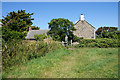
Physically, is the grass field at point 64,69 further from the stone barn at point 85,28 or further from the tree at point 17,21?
the stone barn at point 85,28

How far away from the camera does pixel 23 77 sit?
548 centimetres

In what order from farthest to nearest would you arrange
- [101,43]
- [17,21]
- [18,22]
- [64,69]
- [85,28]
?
[85,28], [18,22], [17,21], [101,43], [64,69]

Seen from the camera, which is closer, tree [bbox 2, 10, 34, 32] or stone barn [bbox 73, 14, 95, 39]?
tree [bbox 2, 10, 34, 32]

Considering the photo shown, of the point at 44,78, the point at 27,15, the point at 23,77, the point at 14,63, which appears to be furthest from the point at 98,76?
the point at 27,15

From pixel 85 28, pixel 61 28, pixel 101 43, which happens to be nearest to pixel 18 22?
pixel 61 28

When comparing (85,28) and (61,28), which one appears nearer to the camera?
(61,28)

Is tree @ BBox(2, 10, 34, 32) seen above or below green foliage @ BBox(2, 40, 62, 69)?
above

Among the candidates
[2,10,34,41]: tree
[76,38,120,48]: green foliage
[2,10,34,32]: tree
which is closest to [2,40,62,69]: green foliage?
[76,38,120,48]: green foliage

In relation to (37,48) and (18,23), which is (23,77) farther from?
(18,23)

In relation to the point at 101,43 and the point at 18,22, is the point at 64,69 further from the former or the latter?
the point at 18,22

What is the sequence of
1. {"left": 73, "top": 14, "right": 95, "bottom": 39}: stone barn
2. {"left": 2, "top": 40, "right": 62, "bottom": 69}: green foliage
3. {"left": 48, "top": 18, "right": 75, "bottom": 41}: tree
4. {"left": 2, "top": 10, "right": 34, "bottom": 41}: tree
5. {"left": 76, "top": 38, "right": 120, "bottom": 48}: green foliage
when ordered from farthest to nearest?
{"left": 73, "top": 14, "right": 95, "bottom": 39}: stone barn, {"left": 48, "top": 18, "right": 75, "bottom": 41}: tree, {"left": 2, "top": 10, "right": 34, "bottom": 41}: tree, {"left": 76, "top": 38, "right": 120, "bottom": 48}: green foliage, {"left": 2, "top": 40, "right": 62, "bottom": 69}: green foliage

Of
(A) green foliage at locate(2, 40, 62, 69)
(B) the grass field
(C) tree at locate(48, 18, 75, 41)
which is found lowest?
(B) the grass field

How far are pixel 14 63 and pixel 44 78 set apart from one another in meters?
2.56

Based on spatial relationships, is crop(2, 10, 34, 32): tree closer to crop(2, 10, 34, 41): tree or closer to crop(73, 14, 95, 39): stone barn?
crop(2, 10, 34, 41): tree
